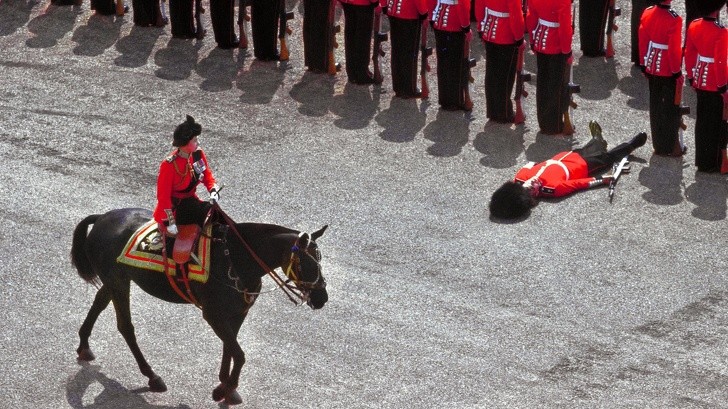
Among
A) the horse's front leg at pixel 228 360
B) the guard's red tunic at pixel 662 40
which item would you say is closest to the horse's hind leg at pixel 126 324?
the horse's front leg at pixel 228 360

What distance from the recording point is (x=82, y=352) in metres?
10.1

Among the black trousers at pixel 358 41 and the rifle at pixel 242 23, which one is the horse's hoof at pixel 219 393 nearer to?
the black trousers at pixel 358 41

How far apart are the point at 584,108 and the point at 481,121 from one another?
1.16m

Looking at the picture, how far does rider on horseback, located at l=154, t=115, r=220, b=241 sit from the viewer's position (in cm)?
940

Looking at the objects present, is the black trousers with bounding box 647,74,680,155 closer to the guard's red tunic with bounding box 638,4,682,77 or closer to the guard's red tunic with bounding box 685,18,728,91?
the guard's red tunic with bounding box 638,4,682,77

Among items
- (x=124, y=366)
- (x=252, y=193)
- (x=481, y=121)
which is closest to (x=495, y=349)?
(x=124, y=366)

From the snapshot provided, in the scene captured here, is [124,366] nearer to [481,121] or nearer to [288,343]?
[288,343]

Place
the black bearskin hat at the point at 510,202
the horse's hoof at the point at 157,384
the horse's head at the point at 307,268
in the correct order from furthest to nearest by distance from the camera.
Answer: the black bearskin hat at the point at 510,202, the horse's hoof at the point at 157,384, the horse's head at the point at 307,268

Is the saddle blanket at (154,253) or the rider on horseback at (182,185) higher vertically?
the rider on horseback at (182,185)

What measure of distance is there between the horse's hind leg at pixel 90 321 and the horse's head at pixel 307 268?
1.78 meters

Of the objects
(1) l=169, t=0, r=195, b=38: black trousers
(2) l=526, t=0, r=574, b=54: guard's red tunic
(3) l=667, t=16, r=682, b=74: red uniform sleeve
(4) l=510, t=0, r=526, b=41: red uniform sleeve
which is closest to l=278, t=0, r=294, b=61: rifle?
(1) l=169, t=0, r=195, b=38: black trousers

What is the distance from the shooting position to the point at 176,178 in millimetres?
9484

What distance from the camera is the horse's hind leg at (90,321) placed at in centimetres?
1007

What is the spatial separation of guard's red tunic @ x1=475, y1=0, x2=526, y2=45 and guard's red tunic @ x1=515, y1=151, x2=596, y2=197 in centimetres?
150
